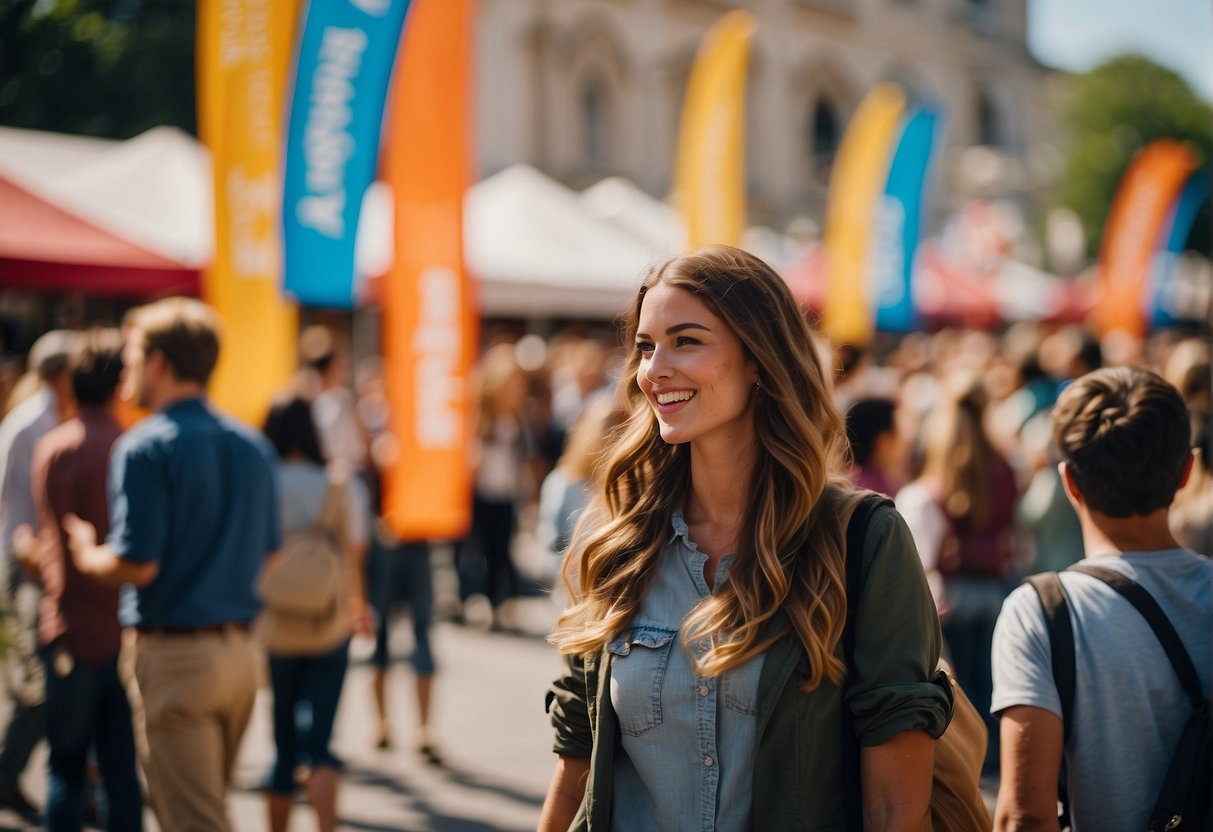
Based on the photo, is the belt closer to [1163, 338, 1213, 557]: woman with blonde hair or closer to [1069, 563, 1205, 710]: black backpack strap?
[1069, 563, 1205, 710]: black backpack strap

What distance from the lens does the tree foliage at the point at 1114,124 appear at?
38.4 metres

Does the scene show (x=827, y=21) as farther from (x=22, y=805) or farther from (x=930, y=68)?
(x=22, y=805)

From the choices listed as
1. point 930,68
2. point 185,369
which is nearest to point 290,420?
→ point 185,369

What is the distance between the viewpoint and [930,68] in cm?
3441

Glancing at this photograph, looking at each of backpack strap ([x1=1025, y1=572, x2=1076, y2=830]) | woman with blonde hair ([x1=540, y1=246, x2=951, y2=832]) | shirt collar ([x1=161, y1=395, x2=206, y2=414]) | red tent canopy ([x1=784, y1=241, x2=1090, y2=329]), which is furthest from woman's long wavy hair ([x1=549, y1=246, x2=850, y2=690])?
red tent canopy ([x1=784, y1=241, x2=1090, y2=329])

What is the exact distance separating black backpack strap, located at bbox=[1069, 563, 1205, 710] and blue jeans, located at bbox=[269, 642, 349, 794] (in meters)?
3.17

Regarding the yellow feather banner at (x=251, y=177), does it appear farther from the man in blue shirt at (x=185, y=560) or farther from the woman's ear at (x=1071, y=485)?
the woman's ear at (x=1071, y=485)

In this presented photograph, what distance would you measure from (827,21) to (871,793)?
104 feet

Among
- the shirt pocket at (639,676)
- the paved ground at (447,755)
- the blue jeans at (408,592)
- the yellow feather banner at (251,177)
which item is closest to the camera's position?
the shirt pocket at (639,676)

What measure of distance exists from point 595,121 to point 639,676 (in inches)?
1023

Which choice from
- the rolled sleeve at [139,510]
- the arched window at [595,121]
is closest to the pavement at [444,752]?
the rolled sleeve at [139,510]

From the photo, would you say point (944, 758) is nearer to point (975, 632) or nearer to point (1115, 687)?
point (1115, 687)

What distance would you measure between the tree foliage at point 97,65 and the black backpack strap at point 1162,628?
320 inches

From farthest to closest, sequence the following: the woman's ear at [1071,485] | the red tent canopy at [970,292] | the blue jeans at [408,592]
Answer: the red tent canopy at [970,292] → the blue jeans at [408,592] → the woman's ear at [1071,485]
